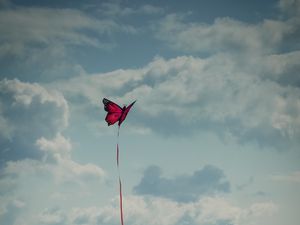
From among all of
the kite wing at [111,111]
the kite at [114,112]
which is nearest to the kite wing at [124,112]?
the kite at [114,112]

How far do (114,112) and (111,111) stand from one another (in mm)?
341

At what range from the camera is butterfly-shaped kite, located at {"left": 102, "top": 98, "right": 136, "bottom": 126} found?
3164cm

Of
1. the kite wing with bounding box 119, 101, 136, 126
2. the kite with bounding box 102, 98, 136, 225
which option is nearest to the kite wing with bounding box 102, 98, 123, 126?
the kite with bounding box 102, 98, 136, 225

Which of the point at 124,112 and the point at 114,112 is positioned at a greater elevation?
the point at 114,112

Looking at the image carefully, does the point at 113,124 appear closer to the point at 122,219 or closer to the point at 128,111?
the point at 128,111

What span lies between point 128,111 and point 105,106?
2.46 metres

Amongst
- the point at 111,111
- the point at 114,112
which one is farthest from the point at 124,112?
the point at 111,111

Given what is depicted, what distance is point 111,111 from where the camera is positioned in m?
32.1

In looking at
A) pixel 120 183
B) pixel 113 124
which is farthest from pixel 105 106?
pixel 120 183

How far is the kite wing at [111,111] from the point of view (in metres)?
31.9

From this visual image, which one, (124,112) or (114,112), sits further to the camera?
(114,112)

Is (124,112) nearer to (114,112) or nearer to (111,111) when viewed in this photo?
(114,112)

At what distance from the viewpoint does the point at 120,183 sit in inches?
882

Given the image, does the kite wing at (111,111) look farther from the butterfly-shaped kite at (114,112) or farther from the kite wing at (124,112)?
the kite wing at (124,112)
